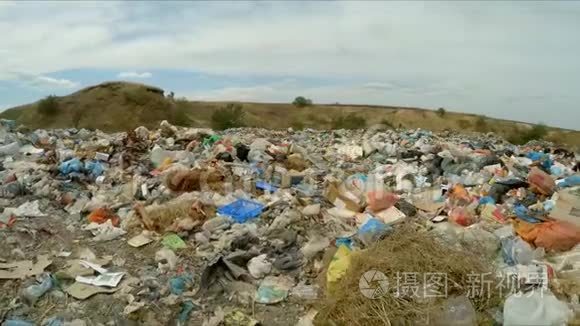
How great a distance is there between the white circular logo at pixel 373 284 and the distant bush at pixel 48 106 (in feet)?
97.0

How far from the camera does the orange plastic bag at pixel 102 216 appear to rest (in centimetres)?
503

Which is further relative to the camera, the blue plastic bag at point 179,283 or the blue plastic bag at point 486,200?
the blue plastic bag at point 486,200

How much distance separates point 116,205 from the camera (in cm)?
542

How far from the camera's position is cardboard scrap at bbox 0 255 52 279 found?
12.6 ft

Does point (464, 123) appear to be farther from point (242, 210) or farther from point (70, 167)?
point (242, 210)

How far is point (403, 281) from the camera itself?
10.6ft

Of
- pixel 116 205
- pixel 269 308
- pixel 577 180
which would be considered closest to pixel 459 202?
pixel 577 180

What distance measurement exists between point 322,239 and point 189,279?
1179mm

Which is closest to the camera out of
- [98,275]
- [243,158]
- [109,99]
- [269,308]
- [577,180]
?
[269,308]

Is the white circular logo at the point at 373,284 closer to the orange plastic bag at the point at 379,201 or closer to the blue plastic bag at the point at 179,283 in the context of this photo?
the blue plastic bag at the point at 179,283

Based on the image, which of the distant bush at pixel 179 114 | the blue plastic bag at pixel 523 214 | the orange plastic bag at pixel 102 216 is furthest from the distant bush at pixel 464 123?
the orange plastic bag at pixel 102 216

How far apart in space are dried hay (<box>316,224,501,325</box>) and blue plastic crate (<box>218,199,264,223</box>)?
1.55 m

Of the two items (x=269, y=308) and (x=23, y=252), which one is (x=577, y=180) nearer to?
(x=269, y=308)

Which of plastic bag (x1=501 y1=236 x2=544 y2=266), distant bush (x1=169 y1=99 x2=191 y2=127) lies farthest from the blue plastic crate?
distant bush (x1=169 y1=99 x2=191 y2=127)
